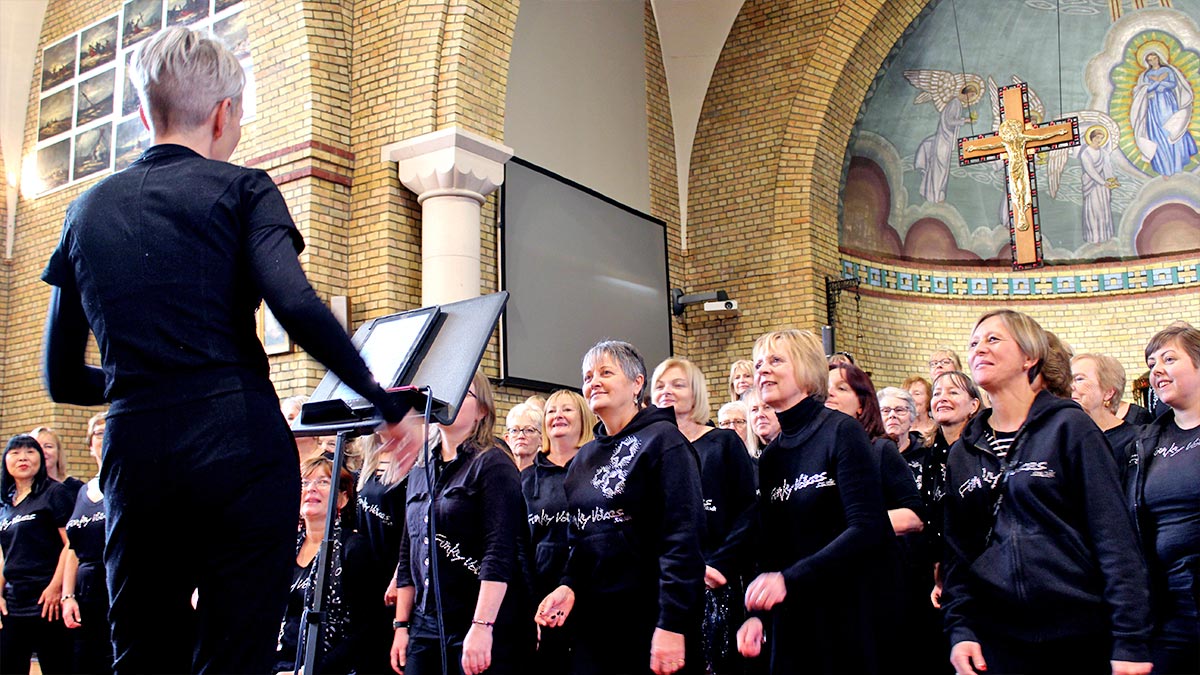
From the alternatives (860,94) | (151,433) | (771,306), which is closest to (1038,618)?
(151,433)

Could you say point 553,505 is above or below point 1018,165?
below

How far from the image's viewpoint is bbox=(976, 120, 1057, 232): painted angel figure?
1229 centimetres

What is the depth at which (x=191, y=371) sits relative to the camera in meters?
1.99

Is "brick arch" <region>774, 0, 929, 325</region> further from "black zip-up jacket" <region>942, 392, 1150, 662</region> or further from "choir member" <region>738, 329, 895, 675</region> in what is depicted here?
"black zip-up jacket" <region>942, 392, 1150, 662</region>

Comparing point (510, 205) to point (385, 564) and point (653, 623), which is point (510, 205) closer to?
point (385, 564)

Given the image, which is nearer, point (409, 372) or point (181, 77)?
point (181, 77)

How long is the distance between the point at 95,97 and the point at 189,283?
1067cm

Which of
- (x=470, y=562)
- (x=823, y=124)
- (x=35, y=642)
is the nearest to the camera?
(x=470, y=562)

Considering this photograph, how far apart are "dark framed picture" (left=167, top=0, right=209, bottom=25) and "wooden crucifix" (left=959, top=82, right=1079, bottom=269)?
340 inches

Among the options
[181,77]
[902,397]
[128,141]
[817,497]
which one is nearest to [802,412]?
[817,497]

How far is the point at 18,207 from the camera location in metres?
12.0

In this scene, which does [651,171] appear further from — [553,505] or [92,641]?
[553,505]

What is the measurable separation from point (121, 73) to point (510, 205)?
14.8ft

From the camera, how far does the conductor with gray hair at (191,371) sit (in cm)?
195
